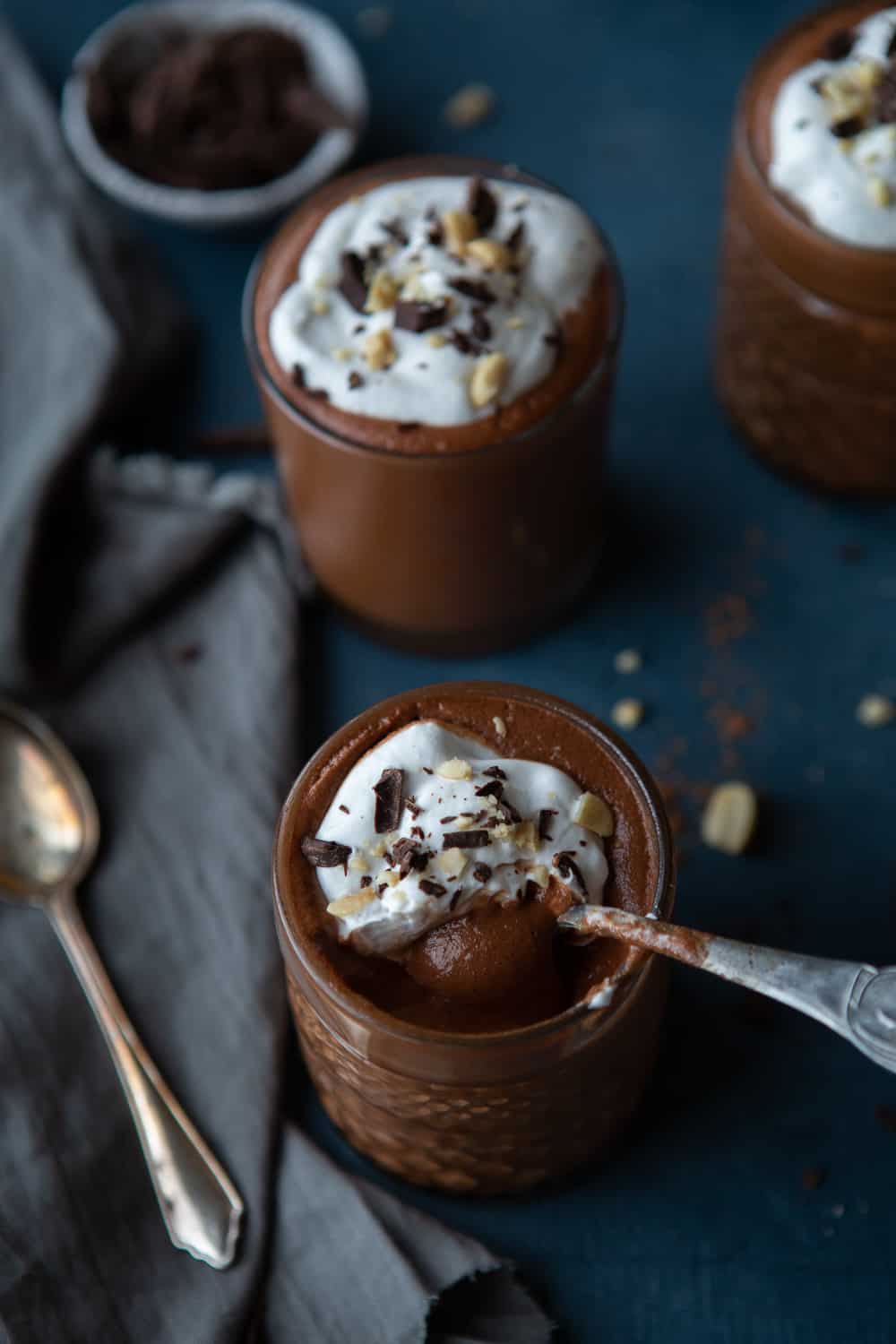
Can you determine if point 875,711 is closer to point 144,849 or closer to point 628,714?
point 628,714

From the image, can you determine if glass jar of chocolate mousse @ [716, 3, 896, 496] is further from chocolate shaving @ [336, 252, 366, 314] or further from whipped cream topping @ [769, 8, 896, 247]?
chocolate shaving @ [336, 252, 366, 314]

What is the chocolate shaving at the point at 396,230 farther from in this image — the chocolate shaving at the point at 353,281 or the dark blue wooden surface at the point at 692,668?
the dark blue wooden surface at the point at 692,668

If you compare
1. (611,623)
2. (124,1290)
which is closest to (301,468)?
(611,623)

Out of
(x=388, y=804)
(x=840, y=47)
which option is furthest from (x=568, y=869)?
(x=840, y=47)

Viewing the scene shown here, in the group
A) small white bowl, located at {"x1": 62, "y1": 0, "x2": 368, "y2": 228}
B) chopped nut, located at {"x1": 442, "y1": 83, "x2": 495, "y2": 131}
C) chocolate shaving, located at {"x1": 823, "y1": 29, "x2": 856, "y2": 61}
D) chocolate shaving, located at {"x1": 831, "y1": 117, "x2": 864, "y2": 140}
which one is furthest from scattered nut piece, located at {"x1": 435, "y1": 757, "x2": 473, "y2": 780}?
chopped nut, located at {"x1": 442, "y1": 83, "x2": 495, "y2": 131}

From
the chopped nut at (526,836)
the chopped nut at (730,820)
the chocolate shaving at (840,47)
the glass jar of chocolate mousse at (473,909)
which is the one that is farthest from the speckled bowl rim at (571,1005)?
the chocolate shaving at (840,47)

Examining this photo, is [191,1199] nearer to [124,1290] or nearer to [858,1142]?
[124,1290]
